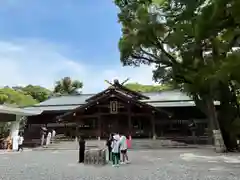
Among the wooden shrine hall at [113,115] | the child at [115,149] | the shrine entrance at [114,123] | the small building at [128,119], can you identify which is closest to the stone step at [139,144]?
the wooden shrine hall at [113,115]

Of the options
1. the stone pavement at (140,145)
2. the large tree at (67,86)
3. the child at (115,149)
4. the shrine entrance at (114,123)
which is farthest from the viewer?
the large tree at (67,86)

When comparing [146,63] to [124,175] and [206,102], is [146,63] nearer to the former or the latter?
[206,102]

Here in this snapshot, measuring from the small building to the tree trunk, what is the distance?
21.7ft

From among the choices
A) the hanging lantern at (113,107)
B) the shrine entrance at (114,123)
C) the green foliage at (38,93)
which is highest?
the green foliage at (38,93)

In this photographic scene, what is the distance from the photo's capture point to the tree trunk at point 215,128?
61.1ft

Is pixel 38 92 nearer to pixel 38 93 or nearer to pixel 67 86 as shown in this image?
pixel 38 93

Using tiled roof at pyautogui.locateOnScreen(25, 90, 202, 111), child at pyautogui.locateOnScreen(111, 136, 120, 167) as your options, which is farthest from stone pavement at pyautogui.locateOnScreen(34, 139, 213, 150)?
child at pyautogui.locateOnScreen(111, 136, 120, 167)

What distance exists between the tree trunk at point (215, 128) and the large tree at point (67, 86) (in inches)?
1332

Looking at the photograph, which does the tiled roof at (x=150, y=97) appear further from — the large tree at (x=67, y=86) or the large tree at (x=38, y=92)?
the large tree at (x=38, y=92)

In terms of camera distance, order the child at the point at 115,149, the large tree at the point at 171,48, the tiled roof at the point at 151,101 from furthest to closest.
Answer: the tiled roof at the point at 151,101 → the large tree at the point at 171,48 → the child at the point at 115,149

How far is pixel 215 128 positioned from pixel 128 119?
9326 mm

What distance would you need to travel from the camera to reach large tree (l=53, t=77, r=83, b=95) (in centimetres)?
5050

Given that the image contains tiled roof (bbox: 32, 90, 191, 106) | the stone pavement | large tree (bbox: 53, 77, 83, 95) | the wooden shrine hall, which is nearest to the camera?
the stone pavement

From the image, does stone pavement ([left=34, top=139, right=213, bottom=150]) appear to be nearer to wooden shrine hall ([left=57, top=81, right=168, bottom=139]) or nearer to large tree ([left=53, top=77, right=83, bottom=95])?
wooden shrine hall ([left=57, top=81, right=168, bottom=139])
